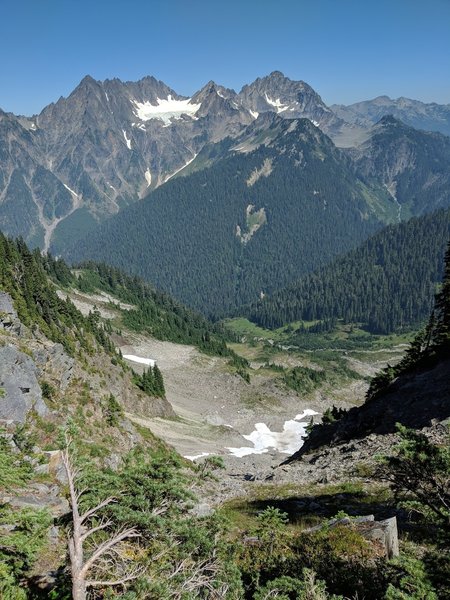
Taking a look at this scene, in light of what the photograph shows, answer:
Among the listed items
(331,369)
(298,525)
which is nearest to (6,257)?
(298,525)

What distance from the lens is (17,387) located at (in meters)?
37.5

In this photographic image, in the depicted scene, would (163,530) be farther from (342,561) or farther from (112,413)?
(112,413)

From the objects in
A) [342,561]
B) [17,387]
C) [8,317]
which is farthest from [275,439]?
[342,561]

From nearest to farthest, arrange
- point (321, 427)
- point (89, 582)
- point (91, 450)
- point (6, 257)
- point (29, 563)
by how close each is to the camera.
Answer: point (89, 582) < point (29, 563) < point (91, 450) < point (321, 427) < point (6, 257)

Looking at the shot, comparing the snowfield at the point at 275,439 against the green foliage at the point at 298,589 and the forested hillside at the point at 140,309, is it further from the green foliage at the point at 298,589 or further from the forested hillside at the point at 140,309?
the green foliage at the point at 298,589

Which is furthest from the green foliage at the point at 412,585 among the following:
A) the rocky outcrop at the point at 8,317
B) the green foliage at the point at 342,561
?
the rocky outcrop at the point at 8,317

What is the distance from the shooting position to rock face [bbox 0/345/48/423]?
117 feet

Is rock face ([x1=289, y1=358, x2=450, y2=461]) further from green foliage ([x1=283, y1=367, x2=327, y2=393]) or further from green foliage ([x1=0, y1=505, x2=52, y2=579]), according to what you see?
green foliage ([x1=283, y1=367, x2=327, y2=393])

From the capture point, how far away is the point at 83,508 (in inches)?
594

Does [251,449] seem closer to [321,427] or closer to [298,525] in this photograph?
[321,427]

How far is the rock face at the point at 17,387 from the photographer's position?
3554 centimetres

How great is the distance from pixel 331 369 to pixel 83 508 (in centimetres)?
16359

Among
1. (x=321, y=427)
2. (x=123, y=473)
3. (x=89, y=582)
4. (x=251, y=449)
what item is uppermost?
(x=123, y=473)

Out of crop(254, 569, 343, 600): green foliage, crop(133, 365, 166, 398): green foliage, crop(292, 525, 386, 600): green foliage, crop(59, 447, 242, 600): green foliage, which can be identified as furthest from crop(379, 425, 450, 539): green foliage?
crop(133, 365, 166, 398): green foliage
